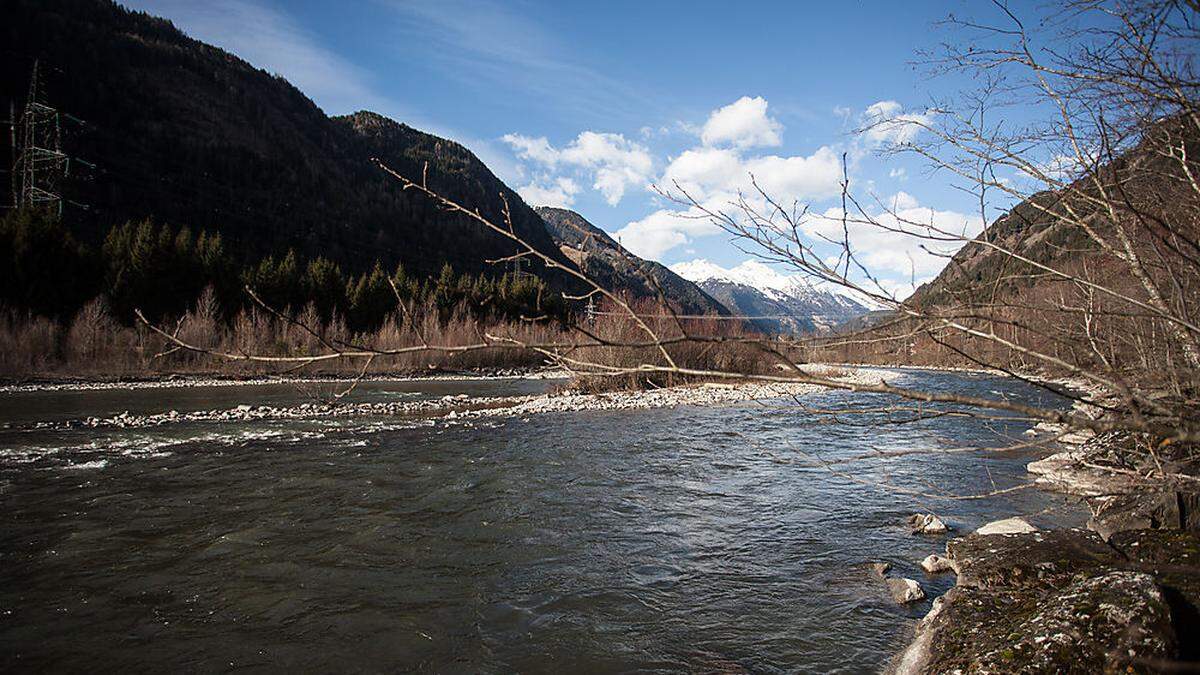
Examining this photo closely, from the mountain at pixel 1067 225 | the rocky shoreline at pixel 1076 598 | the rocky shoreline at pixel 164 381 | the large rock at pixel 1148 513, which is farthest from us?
the rocky shoreline at pixel 164 381

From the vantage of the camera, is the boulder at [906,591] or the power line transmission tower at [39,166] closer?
the boulder at [906,591]

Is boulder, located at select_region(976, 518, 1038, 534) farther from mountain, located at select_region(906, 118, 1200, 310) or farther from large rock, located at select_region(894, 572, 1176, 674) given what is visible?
mountain, located at select_region(906, 118, 1200, 310)

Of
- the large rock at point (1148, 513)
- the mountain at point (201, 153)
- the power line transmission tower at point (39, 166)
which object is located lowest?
the large rock at point (1148, 513)

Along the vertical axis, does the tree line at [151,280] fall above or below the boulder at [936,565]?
above

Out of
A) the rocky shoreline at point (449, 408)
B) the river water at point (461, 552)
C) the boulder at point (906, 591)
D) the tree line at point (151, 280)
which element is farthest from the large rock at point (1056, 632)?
the tree line at point (151, 280)

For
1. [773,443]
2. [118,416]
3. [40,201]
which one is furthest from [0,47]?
[773,443]

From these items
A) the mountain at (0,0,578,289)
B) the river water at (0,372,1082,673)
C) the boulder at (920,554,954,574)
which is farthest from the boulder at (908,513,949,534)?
the mountain at (0,0,578,289)

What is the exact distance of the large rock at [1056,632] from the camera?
279cm

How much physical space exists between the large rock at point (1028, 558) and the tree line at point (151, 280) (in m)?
17.8

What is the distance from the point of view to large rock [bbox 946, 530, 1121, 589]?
3971mm

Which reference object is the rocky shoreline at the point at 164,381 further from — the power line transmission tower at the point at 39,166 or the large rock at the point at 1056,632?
the power line transmission tower at the point at 39,166

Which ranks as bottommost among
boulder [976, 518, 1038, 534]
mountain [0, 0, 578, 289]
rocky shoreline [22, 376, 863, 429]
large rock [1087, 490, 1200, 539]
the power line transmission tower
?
rocky shoreline [22, 376, 863, 429]

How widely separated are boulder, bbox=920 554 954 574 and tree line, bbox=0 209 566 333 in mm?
17256

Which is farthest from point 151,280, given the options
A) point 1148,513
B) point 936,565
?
point 1148,513
